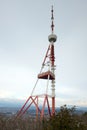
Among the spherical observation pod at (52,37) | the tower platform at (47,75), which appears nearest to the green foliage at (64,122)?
the tower platform at (47,75)

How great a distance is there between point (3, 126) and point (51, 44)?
23.0 m

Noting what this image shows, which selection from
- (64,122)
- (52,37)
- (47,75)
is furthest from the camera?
(52,37)

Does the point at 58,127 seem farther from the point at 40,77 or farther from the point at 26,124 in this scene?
the point at 40,77

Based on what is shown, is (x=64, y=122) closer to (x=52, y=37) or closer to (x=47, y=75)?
(x=47, y=75)

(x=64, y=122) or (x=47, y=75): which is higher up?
(x=47, y=75)

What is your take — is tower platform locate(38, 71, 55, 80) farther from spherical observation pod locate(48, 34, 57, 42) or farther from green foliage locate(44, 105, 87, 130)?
green foliage locate(44, 105, 87, 130)

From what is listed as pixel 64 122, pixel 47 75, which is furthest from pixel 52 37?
pixel 64 122

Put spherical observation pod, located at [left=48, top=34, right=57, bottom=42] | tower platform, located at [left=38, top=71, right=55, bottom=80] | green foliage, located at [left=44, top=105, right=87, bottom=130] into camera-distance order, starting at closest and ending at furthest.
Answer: green foliage, located at [left=44, top=105, right=87, bottom=130] → tower platform, located at [left=38, top=71, right=55, bottom=80] → spherical observation pod, located at [left=48, top=34, right=57, bottom=42]

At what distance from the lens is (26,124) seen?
15.0 meters

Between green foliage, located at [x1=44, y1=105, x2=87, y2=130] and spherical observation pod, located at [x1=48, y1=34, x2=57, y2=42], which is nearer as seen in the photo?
green foliage, located at [x1=44, y1=105, x2=87, y2=130]

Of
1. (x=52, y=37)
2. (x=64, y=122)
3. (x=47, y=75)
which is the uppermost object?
(x=52, y=37)

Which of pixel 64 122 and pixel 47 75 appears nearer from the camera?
pixel 64 122

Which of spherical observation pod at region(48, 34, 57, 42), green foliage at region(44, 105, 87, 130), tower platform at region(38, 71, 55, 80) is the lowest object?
green foliage at region(44, 105, 87, 130)

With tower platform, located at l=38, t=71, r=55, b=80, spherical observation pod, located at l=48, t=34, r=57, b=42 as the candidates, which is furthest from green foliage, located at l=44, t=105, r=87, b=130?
spherical observation pod, located at l=48, t=34, r=57, b=42
